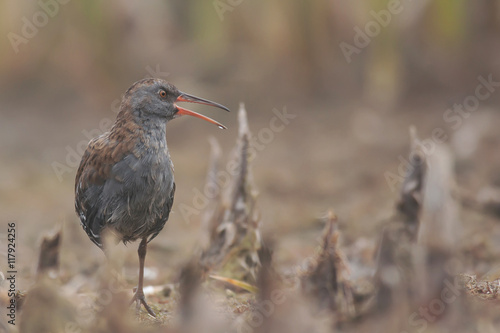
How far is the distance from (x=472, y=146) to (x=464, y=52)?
117cm

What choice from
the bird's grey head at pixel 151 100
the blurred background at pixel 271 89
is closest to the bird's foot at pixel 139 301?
the bird's grey head at pixel 151 100

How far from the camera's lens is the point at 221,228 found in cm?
467

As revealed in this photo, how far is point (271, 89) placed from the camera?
9.07 metres

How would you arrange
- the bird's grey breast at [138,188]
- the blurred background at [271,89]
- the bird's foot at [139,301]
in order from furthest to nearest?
the blurred background at [271,89] < the bird's foot at [139,301] < the bird's grey breast at [138,188]

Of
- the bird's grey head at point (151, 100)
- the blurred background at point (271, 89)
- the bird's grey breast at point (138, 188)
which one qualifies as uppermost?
the blurred background at point (271, 89)

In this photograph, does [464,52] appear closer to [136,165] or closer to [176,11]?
[176,11]

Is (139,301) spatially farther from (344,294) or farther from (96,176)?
(344,294)

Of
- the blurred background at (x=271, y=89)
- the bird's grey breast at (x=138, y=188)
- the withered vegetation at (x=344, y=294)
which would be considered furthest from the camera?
the blurred background at (x=271, y=89)

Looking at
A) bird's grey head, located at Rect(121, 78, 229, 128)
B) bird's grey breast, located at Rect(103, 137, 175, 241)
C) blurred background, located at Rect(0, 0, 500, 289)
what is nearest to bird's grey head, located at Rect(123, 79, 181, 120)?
bird's grey head, located at Rect(121, 78, 229, 128)

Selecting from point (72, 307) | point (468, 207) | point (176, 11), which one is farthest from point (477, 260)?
point (176, 11)

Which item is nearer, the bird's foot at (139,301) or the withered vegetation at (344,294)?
the withered vegetation at (344,294)

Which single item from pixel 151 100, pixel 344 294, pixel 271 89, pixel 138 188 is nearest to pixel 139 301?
pixel 138 188

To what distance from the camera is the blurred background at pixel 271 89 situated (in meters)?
7.61

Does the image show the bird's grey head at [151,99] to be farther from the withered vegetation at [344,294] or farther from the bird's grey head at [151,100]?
the withered vegetation at [344,294]
